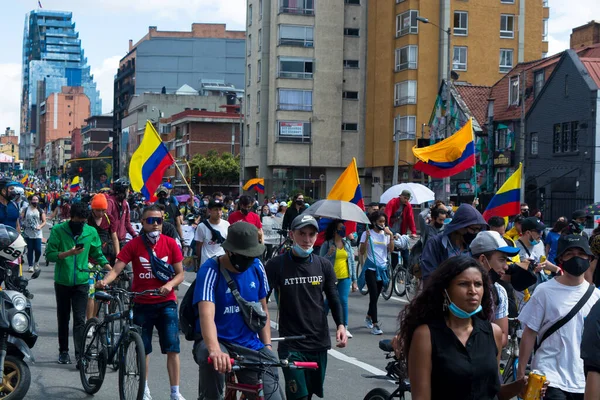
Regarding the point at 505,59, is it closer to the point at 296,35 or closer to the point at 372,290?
the point at 296,35

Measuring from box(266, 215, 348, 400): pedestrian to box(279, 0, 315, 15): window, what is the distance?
189 ft

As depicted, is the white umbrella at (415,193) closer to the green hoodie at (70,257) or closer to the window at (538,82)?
the green hoodie at (70,257)

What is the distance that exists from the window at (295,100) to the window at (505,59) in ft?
43.0

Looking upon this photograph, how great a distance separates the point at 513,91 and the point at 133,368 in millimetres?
43439

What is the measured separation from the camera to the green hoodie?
1006 centimetres

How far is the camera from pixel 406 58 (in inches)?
2259

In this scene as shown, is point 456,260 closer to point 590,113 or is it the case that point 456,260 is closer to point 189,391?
point 189,391

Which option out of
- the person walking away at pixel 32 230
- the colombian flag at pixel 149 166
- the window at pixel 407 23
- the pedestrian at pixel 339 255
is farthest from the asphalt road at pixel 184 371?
the window at pixel 407 23

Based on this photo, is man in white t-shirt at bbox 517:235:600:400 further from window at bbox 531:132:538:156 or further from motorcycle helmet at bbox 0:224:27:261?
window at bbox 531:132:538:156

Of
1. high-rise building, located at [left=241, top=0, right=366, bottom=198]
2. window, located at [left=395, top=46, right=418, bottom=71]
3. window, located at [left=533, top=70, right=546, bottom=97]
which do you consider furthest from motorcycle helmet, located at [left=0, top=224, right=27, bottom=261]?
high-rise building, located at [left=241, top=0, right=366, bottom=198]

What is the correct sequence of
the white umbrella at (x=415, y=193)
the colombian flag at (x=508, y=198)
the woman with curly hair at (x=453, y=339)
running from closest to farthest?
the woman with curly hair at (x=453, y=339) → the colombian flag at (x=508, y=198) → the white umbrella at (x=415, y=193)

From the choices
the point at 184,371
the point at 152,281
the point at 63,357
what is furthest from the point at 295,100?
the point at 152,281

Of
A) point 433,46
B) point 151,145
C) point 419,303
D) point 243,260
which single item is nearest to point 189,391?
point 243,260

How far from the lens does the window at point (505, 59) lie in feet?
191
